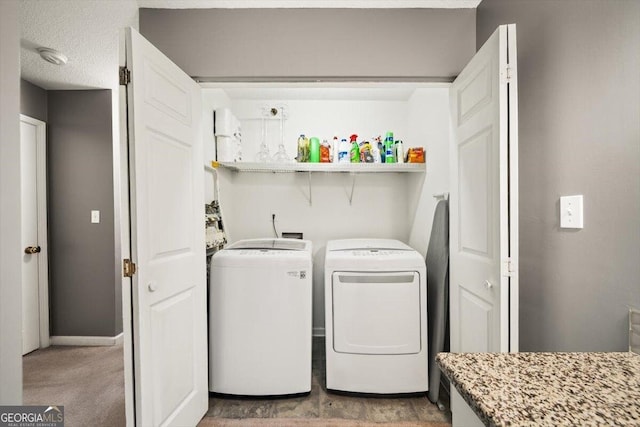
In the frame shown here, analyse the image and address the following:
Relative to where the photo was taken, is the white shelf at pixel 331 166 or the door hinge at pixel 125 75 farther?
the white shelf at pixel 331 166

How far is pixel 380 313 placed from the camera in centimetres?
191

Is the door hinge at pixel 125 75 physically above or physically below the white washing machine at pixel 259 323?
above

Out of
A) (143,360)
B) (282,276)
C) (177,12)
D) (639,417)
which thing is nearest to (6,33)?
(177,12)

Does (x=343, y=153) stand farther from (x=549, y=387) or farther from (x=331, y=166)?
(x=549, y=387)

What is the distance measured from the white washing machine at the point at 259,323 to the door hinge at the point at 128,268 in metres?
0.66

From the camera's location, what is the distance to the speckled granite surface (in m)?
0.54

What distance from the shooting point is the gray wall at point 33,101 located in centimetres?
252

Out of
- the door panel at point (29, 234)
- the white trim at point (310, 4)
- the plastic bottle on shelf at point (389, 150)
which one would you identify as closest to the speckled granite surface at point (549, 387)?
the white trim at point (310, 4)

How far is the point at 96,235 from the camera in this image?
2.78m

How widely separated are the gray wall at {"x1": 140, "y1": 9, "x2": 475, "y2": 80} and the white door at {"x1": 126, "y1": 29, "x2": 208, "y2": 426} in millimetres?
276

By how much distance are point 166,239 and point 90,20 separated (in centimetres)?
146

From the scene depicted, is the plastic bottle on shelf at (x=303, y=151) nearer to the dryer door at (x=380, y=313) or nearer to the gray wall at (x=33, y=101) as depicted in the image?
the dryer door at (x=380, y=313)

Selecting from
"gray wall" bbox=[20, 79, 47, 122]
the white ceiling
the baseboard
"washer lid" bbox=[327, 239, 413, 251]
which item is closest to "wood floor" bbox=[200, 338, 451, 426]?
"washer lid" bbox=[327, 239, 413, 251]

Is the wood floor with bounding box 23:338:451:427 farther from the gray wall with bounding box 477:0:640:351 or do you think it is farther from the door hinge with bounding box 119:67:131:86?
the door hinge with bounding box 119:67:131:86
